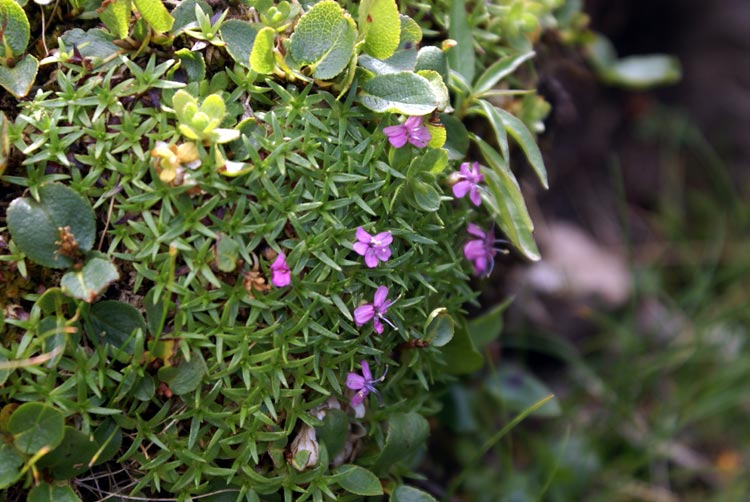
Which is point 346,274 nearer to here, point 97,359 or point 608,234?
point 97,359

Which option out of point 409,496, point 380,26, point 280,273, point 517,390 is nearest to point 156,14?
point 380,26

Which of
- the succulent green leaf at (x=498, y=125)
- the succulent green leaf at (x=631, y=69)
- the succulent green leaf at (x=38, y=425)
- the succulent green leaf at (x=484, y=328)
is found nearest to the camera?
the succulent green leaf at (x=38, y=425)

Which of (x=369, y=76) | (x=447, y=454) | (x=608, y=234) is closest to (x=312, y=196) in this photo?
(x=369, y=76)

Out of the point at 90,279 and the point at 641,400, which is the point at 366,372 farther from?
the point at 641,400

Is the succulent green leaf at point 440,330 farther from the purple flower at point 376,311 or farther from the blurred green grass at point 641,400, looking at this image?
the blurred green grass at point 641,400

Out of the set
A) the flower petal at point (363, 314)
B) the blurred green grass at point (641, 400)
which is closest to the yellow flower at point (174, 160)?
the flower petal at point (363, 314)

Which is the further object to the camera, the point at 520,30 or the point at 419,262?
the point at 520,30
